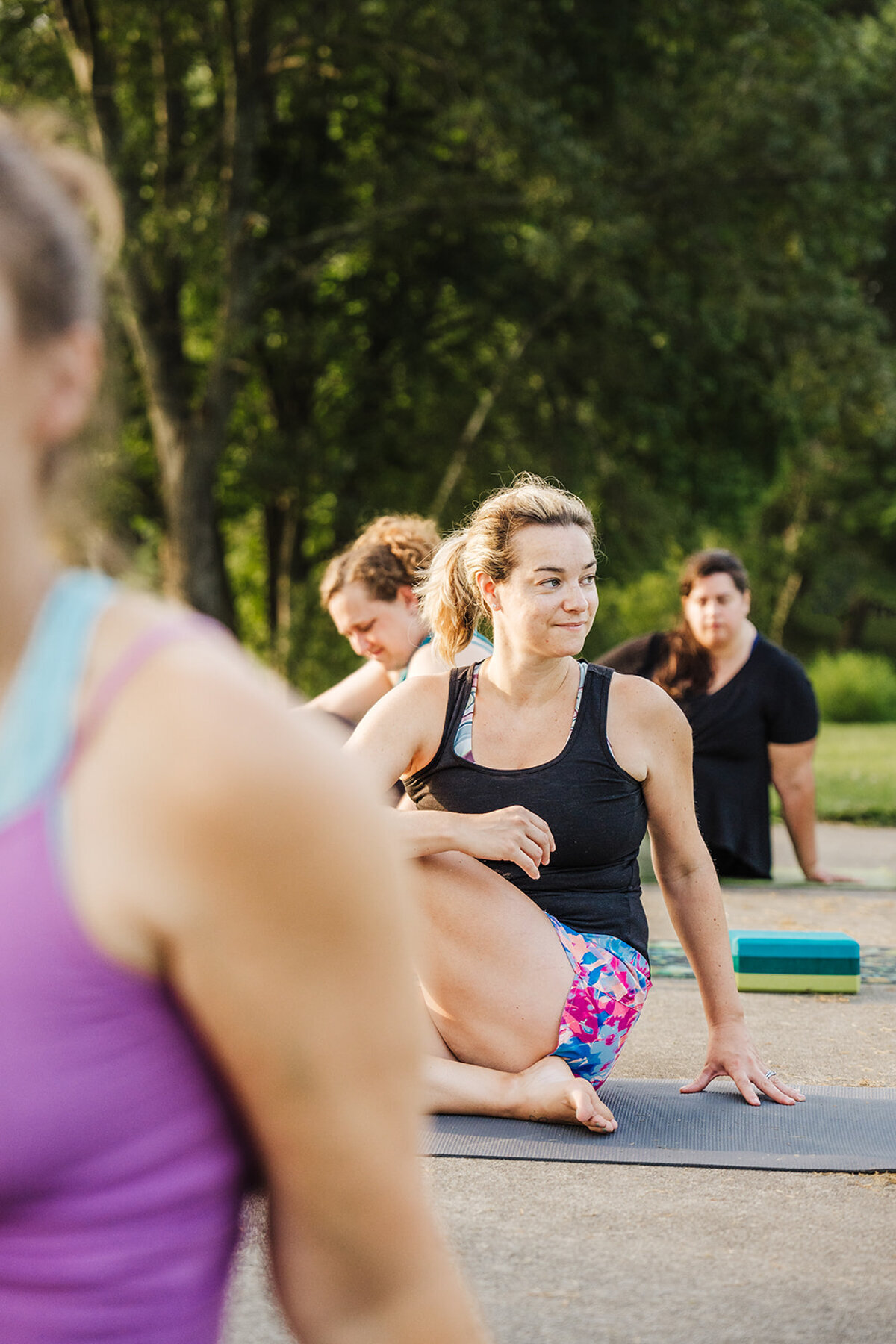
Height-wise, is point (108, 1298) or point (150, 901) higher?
point (150, 901)

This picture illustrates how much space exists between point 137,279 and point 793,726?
11.1m

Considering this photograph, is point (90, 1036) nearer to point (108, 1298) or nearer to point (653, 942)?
point (108, 1298)

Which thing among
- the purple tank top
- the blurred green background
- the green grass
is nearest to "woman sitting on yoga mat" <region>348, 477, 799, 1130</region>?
the purple tank top

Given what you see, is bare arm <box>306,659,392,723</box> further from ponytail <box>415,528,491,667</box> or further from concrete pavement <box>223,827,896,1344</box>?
concrete pavement <box>223,827,896,1344</box>

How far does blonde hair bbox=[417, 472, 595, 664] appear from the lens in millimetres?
3670

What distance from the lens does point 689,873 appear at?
11.5 feet

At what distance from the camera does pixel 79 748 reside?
827 millimetres

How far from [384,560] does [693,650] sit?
6.64 feet

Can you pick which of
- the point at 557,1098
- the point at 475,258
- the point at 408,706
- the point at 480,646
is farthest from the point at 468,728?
the point at 475,258

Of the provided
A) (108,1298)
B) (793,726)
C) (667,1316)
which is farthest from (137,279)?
(108,1298)

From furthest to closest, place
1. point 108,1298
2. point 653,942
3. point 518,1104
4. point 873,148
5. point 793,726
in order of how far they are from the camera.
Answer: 1. point 873,148
2. point 793,726
3. point 653,942
4. point 518,1104
5. point 108,1298

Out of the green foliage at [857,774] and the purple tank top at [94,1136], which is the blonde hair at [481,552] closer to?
the purple tank top at [94,1136]

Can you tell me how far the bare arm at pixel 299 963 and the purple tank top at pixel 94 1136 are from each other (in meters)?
0.03

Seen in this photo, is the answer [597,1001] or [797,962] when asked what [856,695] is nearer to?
[797,962]
